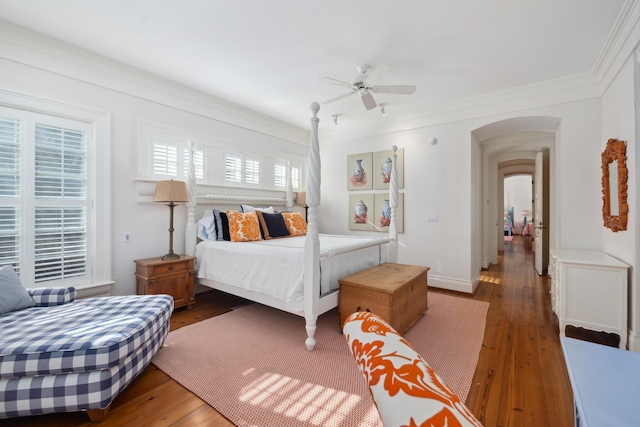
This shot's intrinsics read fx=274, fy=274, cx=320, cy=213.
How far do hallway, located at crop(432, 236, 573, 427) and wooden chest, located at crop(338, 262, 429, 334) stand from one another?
63 cm

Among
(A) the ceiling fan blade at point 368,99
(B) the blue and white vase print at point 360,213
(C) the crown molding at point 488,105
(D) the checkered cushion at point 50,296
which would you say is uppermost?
(C) the crown molding at point 488,105

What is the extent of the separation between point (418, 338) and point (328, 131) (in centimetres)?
396

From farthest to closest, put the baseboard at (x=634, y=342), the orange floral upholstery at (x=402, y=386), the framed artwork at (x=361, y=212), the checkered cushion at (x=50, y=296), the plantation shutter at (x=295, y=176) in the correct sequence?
the plantation shutter at (x=295, y=176)
the framed artwork at (x=361, y=212)
the baseboard at (x=634, y=342)
the checkered cushion at (x=50, y=296)
the orange floral upholstery at (x=402, y=386)

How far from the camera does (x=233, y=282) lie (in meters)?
2.90

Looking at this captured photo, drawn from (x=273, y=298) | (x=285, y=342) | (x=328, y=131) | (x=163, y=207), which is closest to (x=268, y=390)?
(x=285, y=342)

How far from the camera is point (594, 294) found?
2.38 m

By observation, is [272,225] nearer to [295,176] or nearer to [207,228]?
[207,228]

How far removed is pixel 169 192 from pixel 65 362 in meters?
1.92

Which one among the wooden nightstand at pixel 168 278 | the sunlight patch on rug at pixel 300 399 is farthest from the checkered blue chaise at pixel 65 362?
the wooden nightstand at pixel 168 278

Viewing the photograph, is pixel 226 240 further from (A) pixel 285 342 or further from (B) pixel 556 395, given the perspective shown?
(B) pixel 556 395

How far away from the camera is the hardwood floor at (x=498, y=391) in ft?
5.00

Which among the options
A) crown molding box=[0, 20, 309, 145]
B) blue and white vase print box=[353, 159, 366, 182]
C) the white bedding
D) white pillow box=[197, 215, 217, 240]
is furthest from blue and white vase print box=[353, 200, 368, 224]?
white pillow box=[197, 215, 217, 240]

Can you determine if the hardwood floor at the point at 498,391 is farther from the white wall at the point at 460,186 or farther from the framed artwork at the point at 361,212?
the framed artwork at the point at 361,212

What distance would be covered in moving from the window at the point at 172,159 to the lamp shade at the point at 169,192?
1.17 ft
